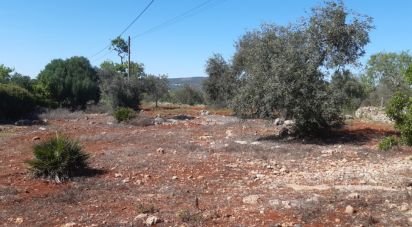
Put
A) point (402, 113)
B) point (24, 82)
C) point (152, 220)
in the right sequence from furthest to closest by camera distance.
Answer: point (24, 82), point (402, 113), point (152, 220)

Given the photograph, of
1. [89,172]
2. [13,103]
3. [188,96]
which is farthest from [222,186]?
[188,96]

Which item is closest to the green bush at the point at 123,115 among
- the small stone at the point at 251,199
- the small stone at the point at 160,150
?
the small stone at the point at 160,150

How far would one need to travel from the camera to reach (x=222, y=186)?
28.1 ft

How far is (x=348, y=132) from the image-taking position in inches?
643

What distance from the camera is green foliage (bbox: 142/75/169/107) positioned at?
122 feet

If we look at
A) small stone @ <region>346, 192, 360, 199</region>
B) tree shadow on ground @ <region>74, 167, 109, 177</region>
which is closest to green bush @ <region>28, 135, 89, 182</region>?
tree shadow on ground @ <region>74, 167, 109, 177</region>

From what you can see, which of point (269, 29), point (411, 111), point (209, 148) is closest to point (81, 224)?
point (411, 111)

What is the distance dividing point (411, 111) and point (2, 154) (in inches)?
426

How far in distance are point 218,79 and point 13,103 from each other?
1330 cm

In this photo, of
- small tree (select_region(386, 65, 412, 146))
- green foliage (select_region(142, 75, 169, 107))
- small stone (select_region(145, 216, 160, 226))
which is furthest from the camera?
green foliage (select_region(142, 75, 169, 107))

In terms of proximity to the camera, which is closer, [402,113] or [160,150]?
[402,113]

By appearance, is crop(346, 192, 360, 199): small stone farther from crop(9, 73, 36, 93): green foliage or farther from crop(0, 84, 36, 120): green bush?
crop(9, 73, 36, 93): green foliage

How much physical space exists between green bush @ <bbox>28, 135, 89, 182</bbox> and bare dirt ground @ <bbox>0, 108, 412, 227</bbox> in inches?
10.6

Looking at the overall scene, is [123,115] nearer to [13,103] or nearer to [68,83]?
[13,103]
